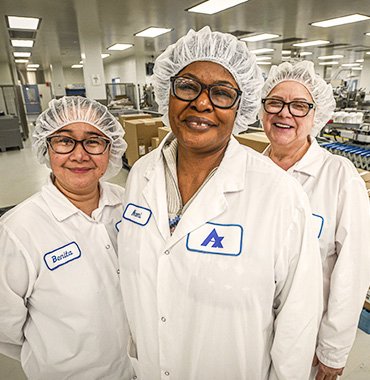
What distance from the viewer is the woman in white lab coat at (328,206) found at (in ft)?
3.66

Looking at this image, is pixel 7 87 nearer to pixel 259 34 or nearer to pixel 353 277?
pixel 259 34

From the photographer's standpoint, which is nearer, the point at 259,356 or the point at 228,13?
the point at 259,356

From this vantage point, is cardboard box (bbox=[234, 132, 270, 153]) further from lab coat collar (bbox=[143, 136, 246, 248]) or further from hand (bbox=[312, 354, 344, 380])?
hand (bbox=[312, 354, 344, 380])

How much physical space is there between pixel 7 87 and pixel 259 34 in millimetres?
7730

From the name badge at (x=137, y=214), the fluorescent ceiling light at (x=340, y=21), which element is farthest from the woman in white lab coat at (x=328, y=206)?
the fluorescent ceiling light at (x=340, y=21)

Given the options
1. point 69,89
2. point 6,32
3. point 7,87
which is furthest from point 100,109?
point 69,89

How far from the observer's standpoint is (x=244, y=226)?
0.84m

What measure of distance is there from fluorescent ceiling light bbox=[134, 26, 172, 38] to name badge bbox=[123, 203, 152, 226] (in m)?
5.54

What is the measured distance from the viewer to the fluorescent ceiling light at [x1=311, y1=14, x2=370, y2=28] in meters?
5.01

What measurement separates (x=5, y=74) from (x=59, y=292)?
1234 cm

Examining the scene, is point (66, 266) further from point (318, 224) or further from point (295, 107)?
point (295, 107)

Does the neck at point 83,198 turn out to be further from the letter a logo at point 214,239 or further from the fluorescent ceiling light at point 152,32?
the fluorescent ceiling light at point 152,32

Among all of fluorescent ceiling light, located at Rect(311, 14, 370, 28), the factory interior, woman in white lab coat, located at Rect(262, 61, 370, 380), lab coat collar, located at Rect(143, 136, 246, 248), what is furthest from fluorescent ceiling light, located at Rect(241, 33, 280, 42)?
lab coat collar, located at Rect(143, 136, 246, 248)

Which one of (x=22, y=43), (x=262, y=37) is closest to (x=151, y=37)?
(x=262, y=37)
